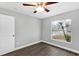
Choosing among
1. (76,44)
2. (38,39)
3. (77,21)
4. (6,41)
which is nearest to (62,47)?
(76,44)

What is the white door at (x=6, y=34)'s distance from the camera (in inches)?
99.2

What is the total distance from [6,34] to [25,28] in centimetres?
115

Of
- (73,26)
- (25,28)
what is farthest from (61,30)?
(25,28)

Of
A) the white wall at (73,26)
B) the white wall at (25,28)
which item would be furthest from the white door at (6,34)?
the white wall at (73,26)

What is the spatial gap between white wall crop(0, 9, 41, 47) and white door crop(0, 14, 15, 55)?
0.28m

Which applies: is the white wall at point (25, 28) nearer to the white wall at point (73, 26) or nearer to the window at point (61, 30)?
the white wall at point (73, 26)

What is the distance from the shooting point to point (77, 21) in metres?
2.76

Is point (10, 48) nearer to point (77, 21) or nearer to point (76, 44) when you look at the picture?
point (76, 44)

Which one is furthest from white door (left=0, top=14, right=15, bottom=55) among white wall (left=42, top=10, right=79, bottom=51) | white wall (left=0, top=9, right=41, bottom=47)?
white wall (left=42, top=10, right=79, bottom=51)

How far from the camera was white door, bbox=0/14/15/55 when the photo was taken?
2.52m

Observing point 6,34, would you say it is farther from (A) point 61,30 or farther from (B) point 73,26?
(B) point 73,26

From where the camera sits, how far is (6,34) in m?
2.63

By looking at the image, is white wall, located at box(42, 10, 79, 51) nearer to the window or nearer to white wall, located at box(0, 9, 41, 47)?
the window

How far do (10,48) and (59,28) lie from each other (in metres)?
2.41
